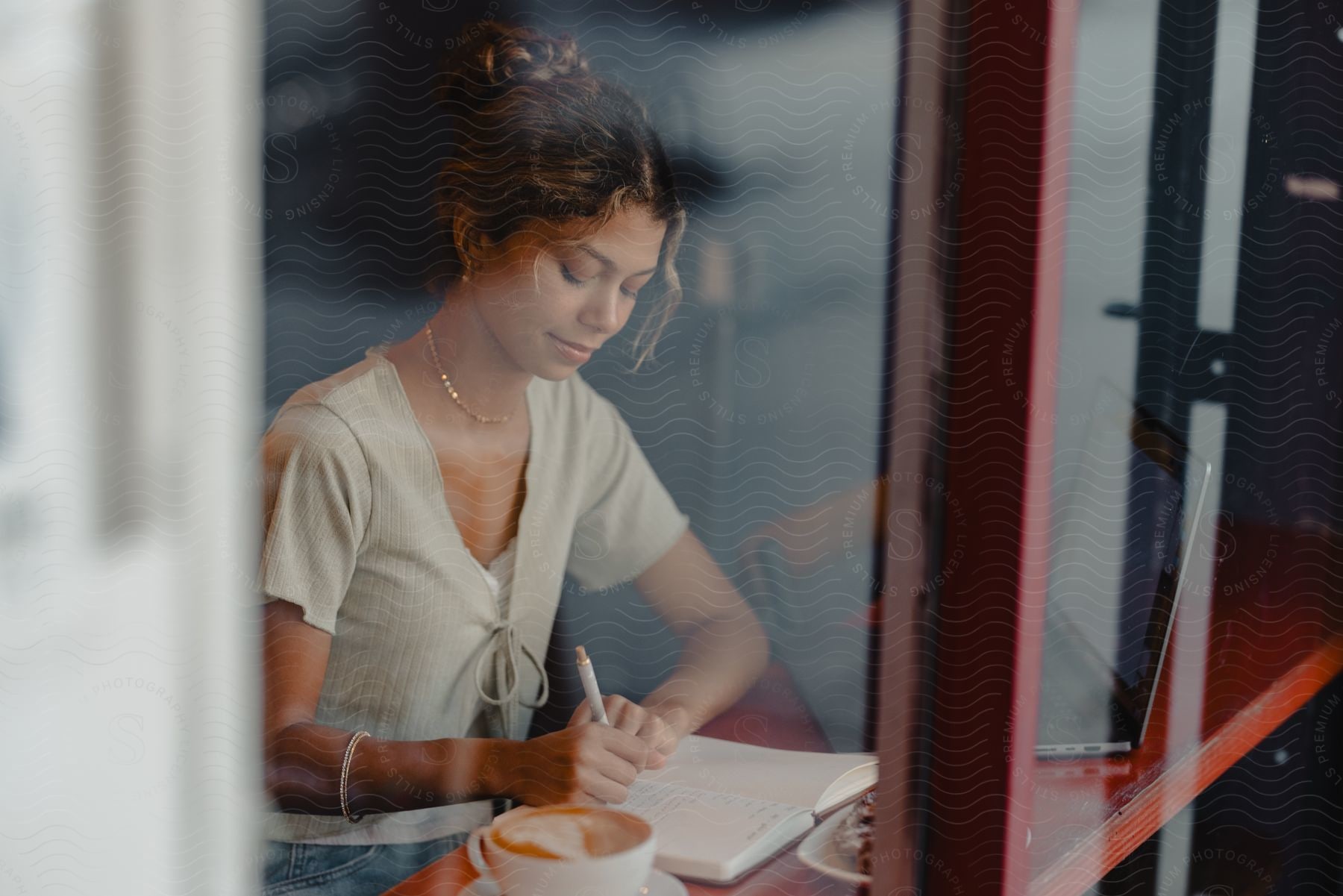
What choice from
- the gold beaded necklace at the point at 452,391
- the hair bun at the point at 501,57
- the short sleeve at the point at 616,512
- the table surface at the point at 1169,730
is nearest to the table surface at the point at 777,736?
the table surface at the point at 1169,730

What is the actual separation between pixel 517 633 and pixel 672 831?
150 millimetres

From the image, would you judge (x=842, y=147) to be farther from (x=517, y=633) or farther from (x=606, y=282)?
(x=517, y=633)

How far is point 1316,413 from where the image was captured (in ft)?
2.96

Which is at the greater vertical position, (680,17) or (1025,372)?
(680,17)

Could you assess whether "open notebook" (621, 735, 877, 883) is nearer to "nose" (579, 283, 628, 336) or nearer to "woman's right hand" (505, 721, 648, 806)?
"woman's right hand" (505, 721, 648, 806)

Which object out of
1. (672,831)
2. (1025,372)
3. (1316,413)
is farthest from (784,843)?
(1316,413)

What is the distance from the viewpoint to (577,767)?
1.99ft

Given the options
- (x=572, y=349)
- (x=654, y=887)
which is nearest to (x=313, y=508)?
(x=572, y=349)

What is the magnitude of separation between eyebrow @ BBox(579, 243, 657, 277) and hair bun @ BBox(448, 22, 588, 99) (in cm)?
9

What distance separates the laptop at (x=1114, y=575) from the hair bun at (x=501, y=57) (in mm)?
430

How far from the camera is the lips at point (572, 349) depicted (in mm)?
585

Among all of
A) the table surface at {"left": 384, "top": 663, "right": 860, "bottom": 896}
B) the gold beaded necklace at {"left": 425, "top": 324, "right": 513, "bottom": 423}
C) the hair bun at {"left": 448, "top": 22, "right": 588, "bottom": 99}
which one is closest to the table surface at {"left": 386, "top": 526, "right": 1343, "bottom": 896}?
the table surface at {"left": 384, "top": 663, "right": 860, "bottom": 896}

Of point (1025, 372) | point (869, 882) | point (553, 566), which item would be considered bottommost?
point (869, 882)

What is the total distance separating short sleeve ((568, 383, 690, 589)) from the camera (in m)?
0.61
